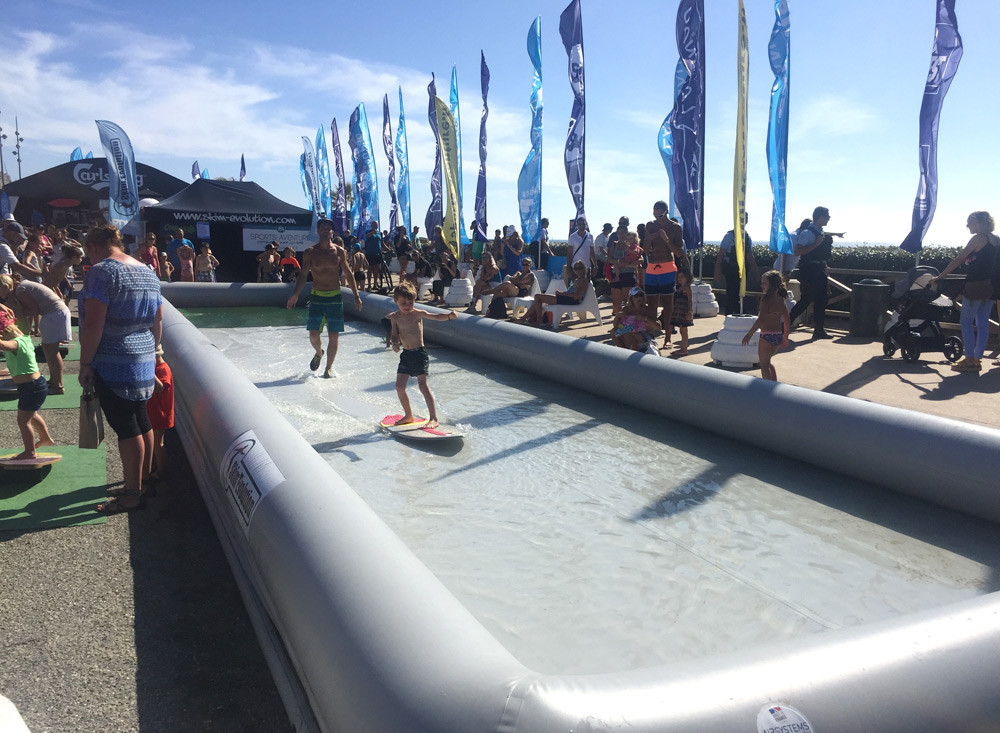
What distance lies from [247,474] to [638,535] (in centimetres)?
194

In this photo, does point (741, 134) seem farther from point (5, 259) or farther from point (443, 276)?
point (5, 259)

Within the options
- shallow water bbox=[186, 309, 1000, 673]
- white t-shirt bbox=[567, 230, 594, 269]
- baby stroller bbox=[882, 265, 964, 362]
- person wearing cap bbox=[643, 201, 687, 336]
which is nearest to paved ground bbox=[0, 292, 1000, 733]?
shallow water bbox=[186, 309, 1000, 673]

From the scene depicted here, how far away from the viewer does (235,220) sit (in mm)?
18781

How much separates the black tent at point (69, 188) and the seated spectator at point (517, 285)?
820 inches

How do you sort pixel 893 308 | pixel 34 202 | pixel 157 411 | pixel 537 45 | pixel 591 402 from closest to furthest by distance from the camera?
pixel 157 411, pixel 591 402, pixel 893 308, pixel 537 45, pixel 34 202

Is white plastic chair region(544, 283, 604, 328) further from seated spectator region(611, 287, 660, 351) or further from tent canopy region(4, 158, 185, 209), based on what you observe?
tent canopy region(4, 158, 185, 209)

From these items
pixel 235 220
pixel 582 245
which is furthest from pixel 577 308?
pixel 235 220

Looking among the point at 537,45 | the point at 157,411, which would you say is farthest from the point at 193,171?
the point at 157,411

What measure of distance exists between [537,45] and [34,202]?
76.5 feet

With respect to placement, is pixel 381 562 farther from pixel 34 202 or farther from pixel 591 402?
pixel 34 202

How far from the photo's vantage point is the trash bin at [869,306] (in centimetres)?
936

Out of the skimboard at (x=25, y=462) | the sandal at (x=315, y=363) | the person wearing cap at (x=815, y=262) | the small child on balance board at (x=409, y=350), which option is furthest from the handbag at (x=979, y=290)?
the skimboard at (x=25, y=462)

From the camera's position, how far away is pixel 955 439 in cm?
392

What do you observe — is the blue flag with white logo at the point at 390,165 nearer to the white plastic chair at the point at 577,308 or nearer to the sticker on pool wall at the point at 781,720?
the white plastic chair at the point at 577,308
